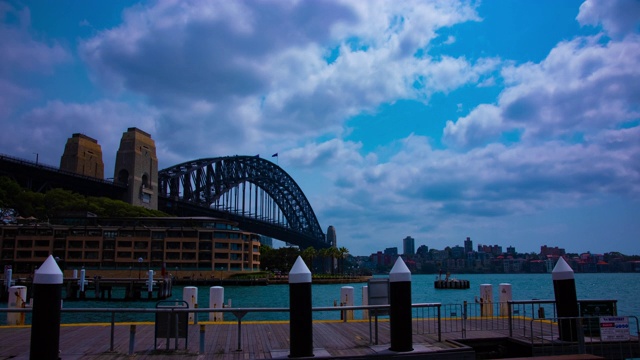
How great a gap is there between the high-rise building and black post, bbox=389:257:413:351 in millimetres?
127480

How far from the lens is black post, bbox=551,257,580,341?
13.8 meters

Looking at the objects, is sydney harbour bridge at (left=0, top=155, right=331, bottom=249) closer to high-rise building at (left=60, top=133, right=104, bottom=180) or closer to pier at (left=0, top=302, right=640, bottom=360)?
high-rise building at (left=60, top=133, right=104, bottom=180)

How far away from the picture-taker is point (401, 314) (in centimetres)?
1210

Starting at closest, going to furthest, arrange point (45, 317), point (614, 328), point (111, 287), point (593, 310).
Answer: point (45, 317), point (614, 328), point (593, 310), point (111, 287)

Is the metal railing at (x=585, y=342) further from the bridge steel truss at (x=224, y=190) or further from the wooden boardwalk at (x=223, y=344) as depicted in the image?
the bridge steel truss at (x=224, y=190)

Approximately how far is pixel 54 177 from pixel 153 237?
29222 mm

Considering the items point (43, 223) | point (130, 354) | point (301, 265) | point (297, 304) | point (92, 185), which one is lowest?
point (130, 354)

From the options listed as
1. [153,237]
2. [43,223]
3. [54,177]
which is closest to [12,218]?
[43,223]

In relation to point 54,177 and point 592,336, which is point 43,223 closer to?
point 54,177

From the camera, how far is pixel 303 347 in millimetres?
11391

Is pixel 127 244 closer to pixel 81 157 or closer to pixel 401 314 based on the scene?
pixel 81 157

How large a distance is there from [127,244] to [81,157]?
113ft

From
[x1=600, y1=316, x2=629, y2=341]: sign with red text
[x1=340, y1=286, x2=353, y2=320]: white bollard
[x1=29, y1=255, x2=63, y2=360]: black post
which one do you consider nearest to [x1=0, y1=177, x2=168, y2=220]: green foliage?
[x1=340, y1=286, x2=353, y2=320]: white bollard

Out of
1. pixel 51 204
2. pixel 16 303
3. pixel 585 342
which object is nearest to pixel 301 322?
pixel 585 342
